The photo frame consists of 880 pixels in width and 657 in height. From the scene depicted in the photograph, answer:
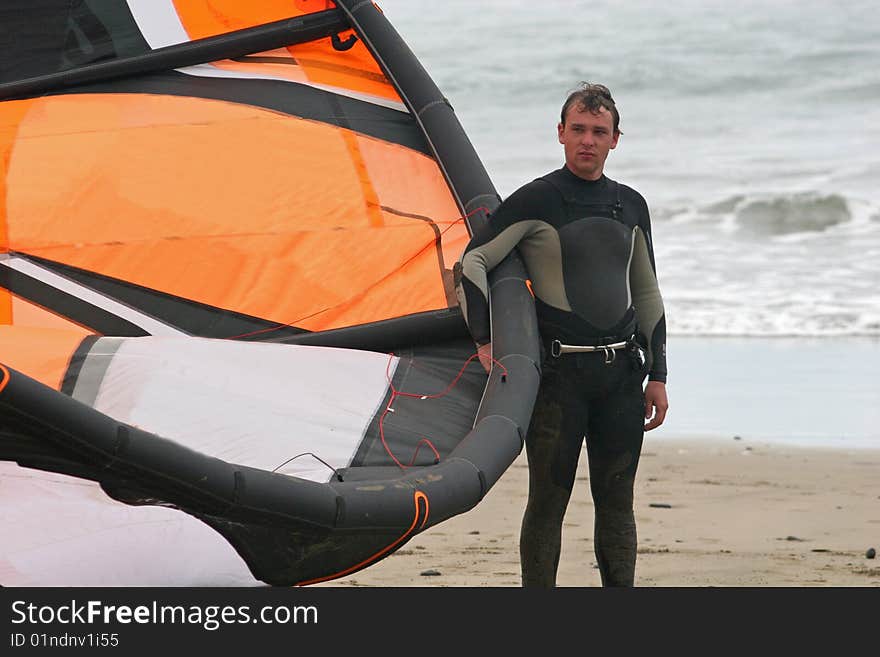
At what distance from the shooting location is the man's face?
3.23m

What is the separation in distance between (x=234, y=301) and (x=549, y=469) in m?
1.21

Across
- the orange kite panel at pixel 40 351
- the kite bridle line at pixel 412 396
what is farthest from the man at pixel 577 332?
the orange kite panel at pixel 40 351

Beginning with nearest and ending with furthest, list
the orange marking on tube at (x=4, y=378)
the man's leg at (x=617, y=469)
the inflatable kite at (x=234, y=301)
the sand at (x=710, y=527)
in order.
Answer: the orange marking on tube at (x=4, y=378)
the inflatable kite at (x=234, y=301)
the man's leg at (x=617, y=469)
the sand at (x=710, y=527)

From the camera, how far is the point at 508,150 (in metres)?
17.9

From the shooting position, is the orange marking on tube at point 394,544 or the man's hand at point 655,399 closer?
the orange marking on tube at point 394,544

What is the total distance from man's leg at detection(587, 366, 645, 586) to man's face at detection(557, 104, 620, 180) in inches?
22.1

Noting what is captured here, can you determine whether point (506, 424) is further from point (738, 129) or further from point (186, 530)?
point (738, 129)

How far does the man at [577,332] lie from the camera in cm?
330

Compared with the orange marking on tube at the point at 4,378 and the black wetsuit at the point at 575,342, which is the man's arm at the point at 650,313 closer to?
the black wetsuit at the point at 575,342

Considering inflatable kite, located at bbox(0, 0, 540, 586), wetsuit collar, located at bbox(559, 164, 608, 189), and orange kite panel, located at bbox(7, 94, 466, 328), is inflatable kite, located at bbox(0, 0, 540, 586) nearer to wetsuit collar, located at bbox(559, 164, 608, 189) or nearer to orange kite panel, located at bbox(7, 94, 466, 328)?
orange kite panel, located at bbox(7, 94, 466, 328)

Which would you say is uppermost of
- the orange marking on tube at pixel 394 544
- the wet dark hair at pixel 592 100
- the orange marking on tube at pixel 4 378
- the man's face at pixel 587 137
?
the wet dark hair at pixel 592 100

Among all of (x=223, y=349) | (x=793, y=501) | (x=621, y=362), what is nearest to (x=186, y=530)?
(x=223, y=349)

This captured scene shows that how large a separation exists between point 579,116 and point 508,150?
14.8m

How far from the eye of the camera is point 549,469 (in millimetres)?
3309
